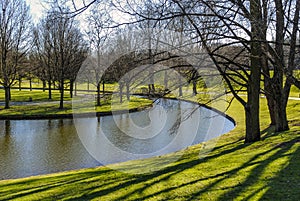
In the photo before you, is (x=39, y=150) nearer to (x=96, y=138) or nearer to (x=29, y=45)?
(x=96, y=138)

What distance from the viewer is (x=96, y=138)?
1439 centimetres

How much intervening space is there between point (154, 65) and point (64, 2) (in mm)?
3303

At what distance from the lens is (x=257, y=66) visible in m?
8.47

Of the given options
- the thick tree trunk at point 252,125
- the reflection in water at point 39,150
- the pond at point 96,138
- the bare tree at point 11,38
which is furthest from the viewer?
the bare tree at point 11,38

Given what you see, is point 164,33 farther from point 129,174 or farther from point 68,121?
point 68,121

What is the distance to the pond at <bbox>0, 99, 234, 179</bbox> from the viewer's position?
9.76m

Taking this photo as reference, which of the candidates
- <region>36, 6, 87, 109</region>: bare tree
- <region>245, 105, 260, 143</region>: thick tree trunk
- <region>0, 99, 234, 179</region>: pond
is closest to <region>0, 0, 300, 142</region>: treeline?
<region>245, 105, 260, 143</region>: thick tree trunk

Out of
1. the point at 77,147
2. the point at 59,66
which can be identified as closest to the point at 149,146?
the point at 77,147

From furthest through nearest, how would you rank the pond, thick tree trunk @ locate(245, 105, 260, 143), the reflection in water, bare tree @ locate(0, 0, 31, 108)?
bare tree @ locate(0, 0, 31, 108), the pond, the reflection in water, thick tree trunk @ locate(245, 105, 260, 143)

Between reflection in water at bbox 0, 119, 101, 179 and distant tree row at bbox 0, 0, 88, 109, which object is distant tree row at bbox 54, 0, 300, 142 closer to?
reflection in water at bbox 0, 119, 101, 179

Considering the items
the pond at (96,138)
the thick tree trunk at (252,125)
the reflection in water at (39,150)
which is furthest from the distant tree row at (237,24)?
the reflection in water at (39,150)

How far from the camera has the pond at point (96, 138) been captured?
32.0ft

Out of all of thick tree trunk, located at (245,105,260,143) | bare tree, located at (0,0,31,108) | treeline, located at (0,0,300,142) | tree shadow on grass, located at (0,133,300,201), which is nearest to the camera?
tree shadow on grass, located at (0,133,300,201)

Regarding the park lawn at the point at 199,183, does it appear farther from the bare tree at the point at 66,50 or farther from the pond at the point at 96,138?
the bare tree at the point at 66,50
